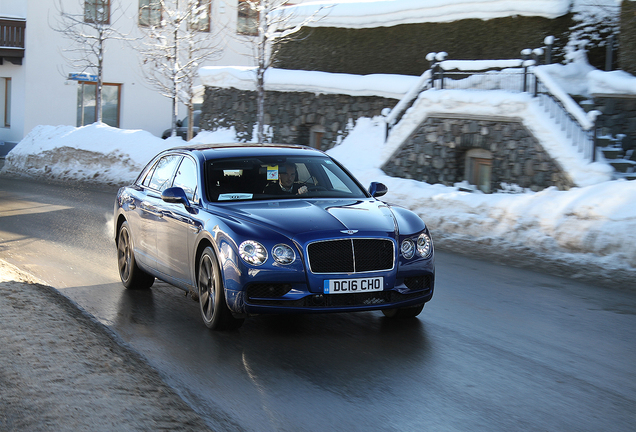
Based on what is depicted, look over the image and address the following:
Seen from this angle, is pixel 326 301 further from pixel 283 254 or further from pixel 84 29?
pixel 84 29

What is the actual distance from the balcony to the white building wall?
30 cm

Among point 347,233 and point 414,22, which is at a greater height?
point 414,22

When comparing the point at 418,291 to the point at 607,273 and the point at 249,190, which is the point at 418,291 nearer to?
the point at 249,190

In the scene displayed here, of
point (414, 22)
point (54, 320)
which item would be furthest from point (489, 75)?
point (54, 320)

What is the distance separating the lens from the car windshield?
7402 millimetres

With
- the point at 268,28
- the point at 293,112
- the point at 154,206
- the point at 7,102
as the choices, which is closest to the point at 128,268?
the point at 154,206

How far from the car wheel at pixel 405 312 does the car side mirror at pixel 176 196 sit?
80.2 inches

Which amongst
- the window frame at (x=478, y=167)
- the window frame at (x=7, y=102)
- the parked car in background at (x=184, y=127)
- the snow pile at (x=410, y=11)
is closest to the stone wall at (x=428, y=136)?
the window frame at (x=478, y=167)

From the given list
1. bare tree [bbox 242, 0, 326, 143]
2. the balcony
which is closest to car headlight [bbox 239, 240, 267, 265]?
bare tree [bbox 242, 0, 326, 143]

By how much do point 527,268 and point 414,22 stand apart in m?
15.4

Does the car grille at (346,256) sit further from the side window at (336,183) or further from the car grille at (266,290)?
the side window at (336,183)

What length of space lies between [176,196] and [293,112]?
1898 centimetres

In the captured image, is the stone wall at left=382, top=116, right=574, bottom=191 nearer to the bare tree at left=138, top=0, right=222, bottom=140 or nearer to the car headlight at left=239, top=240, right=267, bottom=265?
the car headlight at left=239, top=240, right=267, bottom=265

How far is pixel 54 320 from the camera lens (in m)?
7.05
